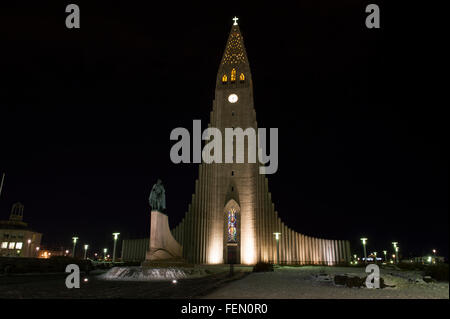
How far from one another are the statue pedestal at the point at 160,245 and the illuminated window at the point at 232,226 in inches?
599

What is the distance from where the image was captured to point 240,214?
3628cm

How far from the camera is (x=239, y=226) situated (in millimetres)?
36406

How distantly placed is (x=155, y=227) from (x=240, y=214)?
17461 millimetres

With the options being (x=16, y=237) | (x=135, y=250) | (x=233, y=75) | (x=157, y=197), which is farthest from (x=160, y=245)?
(x=16, y=237)

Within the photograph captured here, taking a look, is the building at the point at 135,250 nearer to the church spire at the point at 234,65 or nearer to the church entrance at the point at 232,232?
the church entrance at the point at 232,232

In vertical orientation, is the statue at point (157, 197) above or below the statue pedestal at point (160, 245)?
above

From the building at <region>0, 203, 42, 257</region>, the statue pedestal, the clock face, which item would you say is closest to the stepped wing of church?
the clock face

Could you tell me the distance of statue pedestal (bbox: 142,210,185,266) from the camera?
19359 mm

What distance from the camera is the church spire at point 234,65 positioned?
41000 millimetres

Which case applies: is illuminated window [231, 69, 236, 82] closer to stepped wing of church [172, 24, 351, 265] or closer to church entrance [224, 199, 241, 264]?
stepped wing of church [172, 24, 351, 265]

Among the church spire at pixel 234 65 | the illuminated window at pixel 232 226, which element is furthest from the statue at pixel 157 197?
the church spire at pixel 234 65

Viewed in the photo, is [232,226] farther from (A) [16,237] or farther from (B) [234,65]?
(A) [16,237]
